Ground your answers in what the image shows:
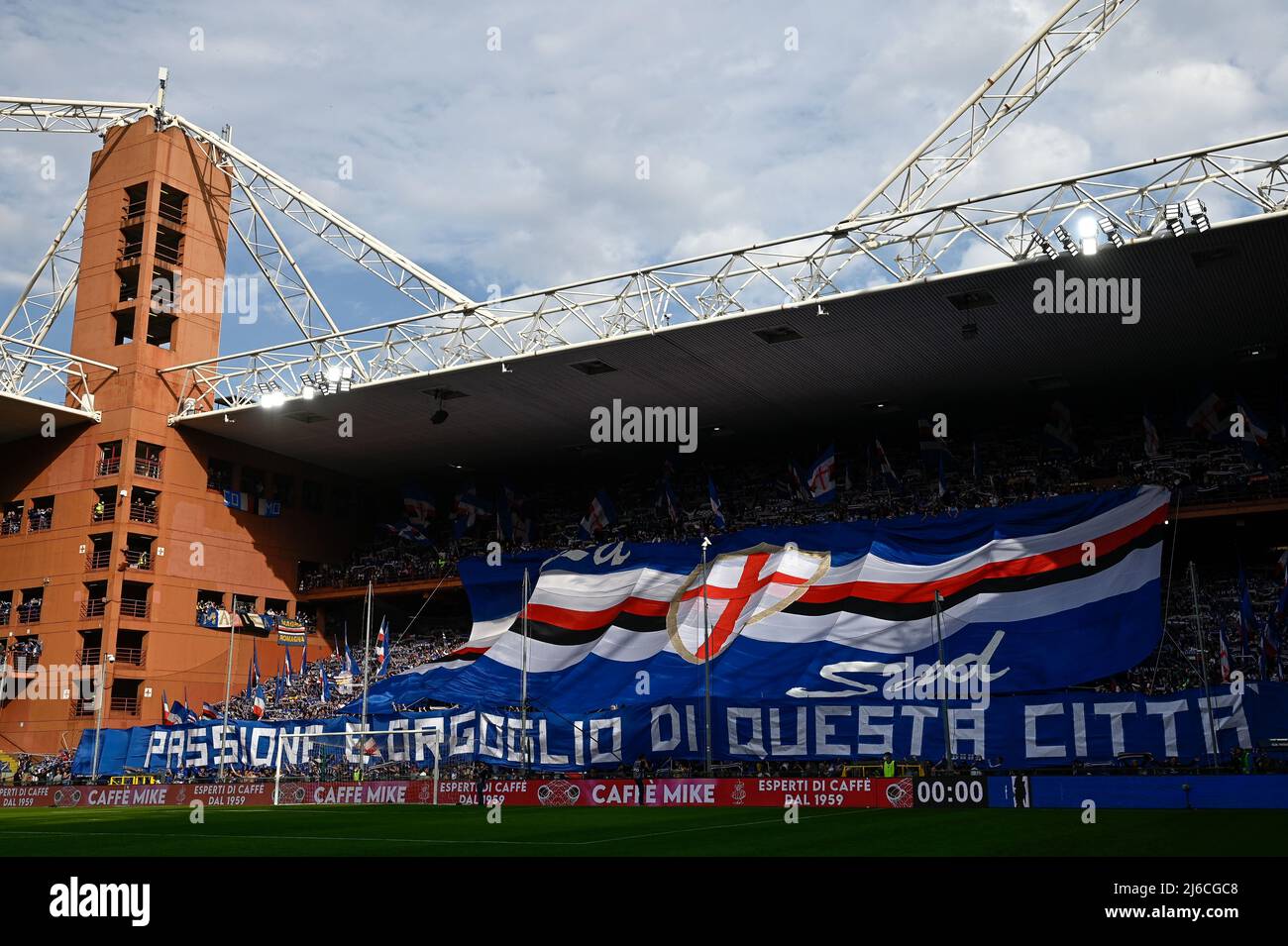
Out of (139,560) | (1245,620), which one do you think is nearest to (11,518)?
(139,560)

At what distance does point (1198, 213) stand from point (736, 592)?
2180 centimetres

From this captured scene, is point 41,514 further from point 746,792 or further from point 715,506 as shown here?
point 746,792

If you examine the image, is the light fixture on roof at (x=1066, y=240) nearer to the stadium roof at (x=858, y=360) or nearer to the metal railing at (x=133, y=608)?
the stadium roof at (x=858, y=360)

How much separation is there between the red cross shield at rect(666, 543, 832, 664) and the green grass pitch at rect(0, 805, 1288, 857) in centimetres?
1715

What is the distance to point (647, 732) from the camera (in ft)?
123

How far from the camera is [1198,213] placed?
3381 cm

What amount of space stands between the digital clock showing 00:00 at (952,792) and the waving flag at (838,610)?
9685 mm

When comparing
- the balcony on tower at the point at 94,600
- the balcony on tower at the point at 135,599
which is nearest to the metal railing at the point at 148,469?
the balcony on tower at the point at 135,599

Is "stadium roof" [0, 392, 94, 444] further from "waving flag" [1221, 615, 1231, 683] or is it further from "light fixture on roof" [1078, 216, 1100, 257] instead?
"waving flag" [1221, 615, 1231, 683]

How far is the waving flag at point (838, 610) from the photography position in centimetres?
3894
